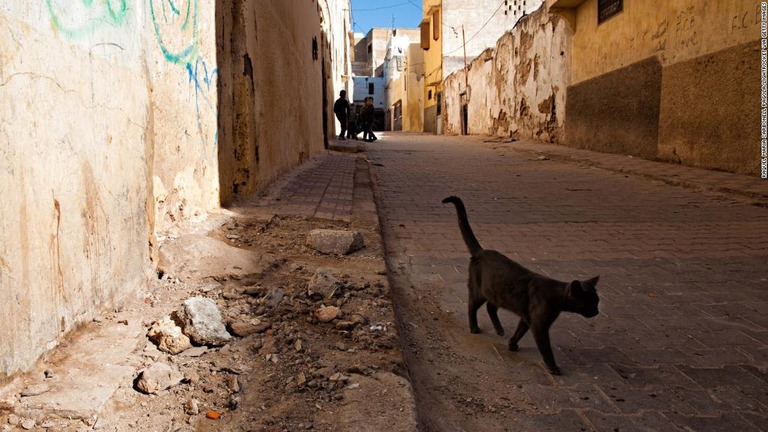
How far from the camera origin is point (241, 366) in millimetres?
2236

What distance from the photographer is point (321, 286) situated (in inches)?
118

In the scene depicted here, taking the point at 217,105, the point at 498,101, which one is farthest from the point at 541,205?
the point at 498,101

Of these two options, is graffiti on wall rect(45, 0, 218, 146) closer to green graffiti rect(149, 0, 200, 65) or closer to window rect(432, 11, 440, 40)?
green graffiti rect(149, 0, 200, 65)

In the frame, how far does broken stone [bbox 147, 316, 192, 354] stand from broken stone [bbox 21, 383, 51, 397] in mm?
498

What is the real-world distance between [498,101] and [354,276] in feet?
60.5

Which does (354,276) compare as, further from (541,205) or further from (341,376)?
(541,205)

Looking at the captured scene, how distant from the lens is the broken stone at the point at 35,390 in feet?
5.80

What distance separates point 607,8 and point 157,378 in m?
→ 12.5

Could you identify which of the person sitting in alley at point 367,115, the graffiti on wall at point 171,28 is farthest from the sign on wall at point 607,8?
the graffiti on wall at point 171,28

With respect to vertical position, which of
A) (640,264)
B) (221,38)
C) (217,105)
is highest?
(221,38)

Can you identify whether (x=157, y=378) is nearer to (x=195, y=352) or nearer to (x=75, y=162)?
(x=195, y=352)

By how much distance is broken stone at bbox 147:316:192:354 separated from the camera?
2279 millimetres

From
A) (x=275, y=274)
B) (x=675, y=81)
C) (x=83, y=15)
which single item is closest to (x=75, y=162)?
(x=83, y=15)

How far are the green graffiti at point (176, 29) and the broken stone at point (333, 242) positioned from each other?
4.70ft
